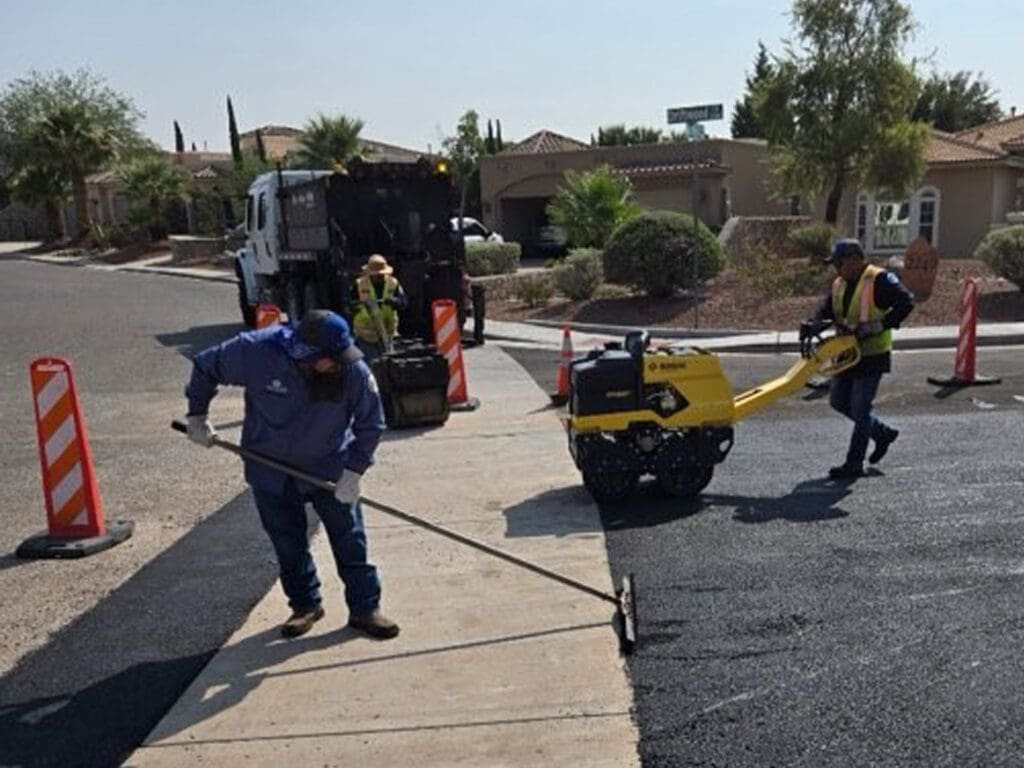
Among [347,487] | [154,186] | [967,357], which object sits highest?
[154,186]

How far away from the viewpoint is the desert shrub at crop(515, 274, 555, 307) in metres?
19.2

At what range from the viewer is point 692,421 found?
629 centimetres

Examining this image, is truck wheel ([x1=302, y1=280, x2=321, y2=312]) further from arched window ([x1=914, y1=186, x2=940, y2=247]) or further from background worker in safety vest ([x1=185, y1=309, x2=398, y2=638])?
arched window ([x1=914, y1=186, x2=940, y2=247])

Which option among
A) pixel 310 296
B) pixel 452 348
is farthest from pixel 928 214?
pixel 452 348

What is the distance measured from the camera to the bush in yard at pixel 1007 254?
50.9 feet

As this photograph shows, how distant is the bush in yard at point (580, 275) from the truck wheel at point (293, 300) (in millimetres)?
5784

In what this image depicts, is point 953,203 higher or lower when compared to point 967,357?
higher

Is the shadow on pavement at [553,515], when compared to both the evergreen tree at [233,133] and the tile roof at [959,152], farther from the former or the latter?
the evergreen tree at [233,133]

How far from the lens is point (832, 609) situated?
184 inches

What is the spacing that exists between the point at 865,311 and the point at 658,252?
33.7 feet

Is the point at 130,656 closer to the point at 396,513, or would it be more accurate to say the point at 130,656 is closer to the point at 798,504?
the point at 396,513

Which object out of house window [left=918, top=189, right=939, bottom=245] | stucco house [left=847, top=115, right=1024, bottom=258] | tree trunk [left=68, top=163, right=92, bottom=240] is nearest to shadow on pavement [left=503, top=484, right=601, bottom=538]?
stucco house [left=847, top=115, right=1024, bottom=258]

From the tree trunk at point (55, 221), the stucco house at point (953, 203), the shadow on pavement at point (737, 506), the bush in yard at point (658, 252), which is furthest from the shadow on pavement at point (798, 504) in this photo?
the tree trunk at point (55, 221)

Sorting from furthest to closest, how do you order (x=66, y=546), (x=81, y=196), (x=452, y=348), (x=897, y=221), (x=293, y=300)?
(x=81, y=196) → (x=897, y=221) → (x=293, y=300) → (x=452, y=348) → (x=66, y=546)
